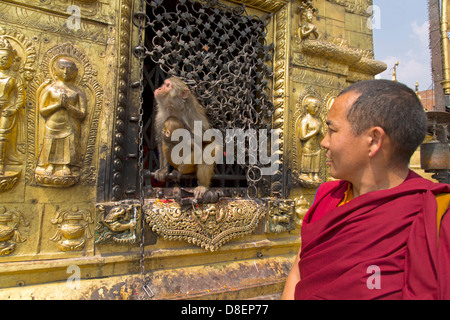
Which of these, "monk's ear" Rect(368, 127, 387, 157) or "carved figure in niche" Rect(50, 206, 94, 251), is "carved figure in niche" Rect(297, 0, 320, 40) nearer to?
"monk's ear" Rect(368, 127, 387, 157)

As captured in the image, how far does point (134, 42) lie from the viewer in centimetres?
330

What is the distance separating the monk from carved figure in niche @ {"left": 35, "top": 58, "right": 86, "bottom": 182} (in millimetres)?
2591

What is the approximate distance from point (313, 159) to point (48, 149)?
11.8 ft

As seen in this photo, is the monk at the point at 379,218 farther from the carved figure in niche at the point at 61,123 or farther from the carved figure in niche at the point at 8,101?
the carved figure in niche at the point at 8,101

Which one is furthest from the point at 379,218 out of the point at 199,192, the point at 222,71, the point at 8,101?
the point at 8,101

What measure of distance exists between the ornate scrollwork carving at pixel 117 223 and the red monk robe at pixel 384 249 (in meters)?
2.17

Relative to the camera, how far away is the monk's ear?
53.5 inches

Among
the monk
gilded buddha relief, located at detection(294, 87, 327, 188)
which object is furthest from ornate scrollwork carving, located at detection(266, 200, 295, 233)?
the monk

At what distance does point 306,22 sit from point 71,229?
4459 mm

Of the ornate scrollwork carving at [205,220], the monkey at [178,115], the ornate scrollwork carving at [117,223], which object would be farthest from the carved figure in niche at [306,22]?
the ornate scrollwork carving at [117,223]

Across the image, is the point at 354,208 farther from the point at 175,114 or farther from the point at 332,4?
the point at 332,4

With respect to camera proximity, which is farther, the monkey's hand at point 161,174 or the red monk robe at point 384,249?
the monkey's hand at point 161,174

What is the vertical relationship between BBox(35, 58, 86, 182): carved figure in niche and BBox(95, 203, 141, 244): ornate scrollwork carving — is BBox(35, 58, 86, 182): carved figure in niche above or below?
above

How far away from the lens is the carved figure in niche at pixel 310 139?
164 inches
